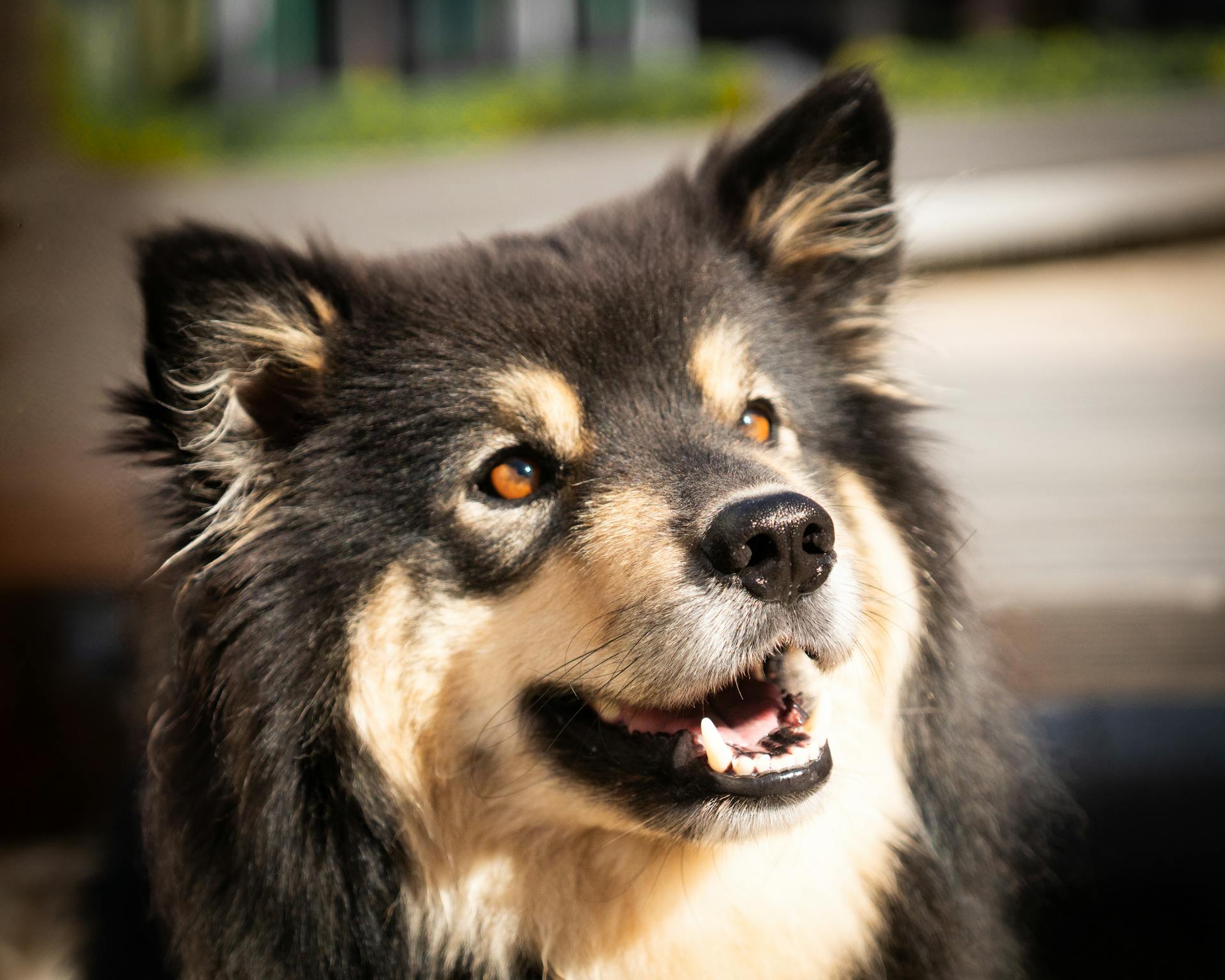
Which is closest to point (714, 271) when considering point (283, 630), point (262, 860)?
point (283, 630)

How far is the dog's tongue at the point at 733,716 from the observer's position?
163 cm

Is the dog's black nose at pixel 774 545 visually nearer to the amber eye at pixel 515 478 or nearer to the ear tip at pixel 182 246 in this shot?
the amber eye at pixel 515 478

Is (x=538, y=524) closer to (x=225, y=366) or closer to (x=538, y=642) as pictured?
(x=538, y=642)

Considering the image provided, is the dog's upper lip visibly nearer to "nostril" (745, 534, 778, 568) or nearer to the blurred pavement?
"nostril" (745, 534, 778, 568)

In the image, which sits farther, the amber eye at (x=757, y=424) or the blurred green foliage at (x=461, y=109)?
the blurred green foliage at (x=461, y=109)

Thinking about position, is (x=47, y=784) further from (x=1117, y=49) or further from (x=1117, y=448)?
(x=1117, y=49)

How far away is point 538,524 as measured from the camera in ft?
5.67

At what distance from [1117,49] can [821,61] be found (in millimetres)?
3560

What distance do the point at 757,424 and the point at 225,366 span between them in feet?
2.80

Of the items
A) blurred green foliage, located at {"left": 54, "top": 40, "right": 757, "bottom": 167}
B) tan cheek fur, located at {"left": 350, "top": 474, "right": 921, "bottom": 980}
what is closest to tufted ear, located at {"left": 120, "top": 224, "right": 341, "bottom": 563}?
tan cheek fur, located at {"left": 350, "top": 474, "right": 921, "bottom": 980}

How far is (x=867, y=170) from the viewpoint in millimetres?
1941

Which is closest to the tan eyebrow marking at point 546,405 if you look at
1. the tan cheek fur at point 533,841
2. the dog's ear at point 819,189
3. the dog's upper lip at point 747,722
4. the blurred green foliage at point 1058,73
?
the tan cheek fur at point 533,841

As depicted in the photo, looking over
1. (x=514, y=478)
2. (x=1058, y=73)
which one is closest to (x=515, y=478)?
(x=514, y=478)

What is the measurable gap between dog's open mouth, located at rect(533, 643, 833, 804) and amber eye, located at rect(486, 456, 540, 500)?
0.31 m
